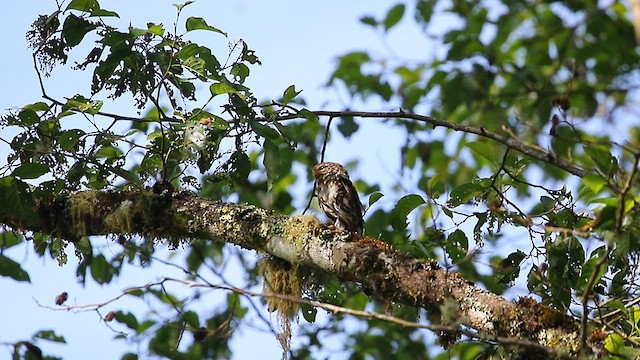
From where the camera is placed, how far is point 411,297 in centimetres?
380

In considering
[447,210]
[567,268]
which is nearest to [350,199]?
[447,210]

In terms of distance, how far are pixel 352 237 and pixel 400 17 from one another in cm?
379

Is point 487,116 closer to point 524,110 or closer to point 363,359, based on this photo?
point 524,110

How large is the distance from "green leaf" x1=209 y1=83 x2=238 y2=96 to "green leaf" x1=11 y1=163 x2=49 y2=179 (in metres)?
0.85

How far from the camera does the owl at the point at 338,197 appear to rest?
16.6 feet

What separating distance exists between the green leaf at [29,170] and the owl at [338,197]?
1.55 metres

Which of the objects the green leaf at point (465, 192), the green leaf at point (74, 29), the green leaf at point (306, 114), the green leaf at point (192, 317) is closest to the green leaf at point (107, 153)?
the green leaf at point (74, 29)

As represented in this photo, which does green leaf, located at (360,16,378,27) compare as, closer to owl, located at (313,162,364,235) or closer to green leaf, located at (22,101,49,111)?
owl, located at (313,162,364,235)

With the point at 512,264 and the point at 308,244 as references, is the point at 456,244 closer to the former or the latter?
the point at 512,264

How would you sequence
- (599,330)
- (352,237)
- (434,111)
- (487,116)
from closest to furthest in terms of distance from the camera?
(599,330) < (352,237) < (487,116) < (434,111)

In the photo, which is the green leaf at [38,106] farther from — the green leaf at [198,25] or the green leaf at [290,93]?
the green leaf at [290,93]

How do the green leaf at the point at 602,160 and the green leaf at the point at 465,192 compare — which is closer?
the green leaf at the point at 602,160

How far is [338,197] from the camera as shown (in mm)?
5133

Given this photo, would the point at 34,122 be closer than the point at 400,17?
Yes
